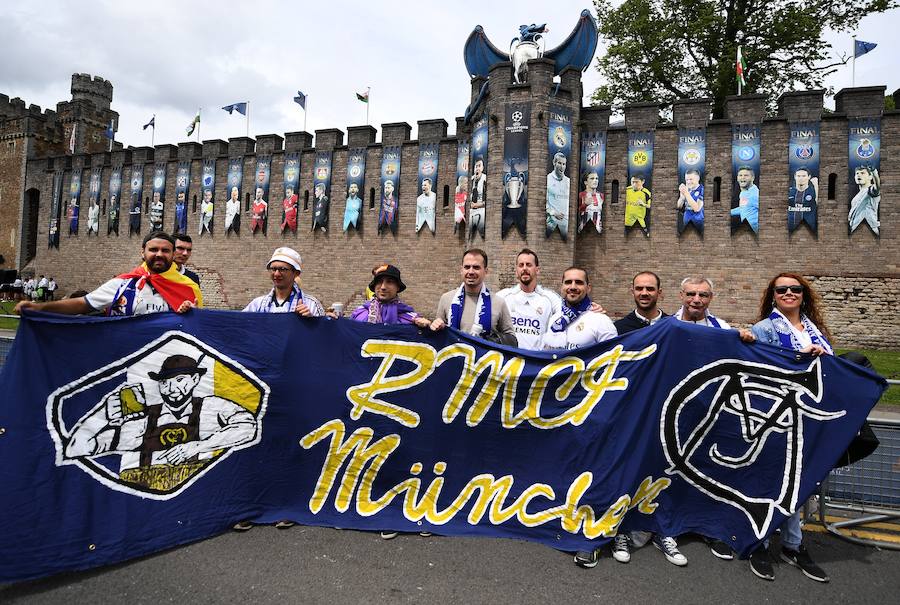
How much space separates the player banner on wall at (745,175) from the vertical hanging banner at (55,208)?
3456 centimetres

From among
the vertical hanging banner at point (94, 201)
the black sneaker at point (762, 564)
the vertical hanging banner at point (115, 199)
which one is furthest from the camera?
the vertical hanging banner at point (94, 201)

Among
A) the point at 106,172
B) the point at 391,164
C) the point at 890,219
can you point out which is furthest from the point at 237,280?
the point at 890,219

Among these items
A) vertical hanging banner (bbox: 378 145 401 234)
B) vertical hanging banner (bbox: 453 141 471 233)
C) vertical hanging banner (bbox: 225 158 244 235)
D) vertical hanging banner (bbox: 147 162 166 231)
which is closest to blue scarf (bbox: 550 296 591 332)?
vertical hanging banner (bbox: 453 141 471 233)

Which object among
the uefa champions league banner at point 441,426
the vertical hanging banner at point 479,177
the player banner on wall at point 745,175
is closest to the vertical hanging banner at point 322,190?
the vertical hanging banner at point 479,177

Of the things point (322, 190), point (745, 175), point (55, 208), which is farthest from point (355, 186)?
point (55, 208)

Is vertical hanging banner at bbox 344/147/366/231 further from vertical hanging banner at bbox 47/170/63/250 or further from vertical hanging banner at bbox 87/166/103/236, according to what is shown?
vertical hanging banner at bbox 47/170/63/250

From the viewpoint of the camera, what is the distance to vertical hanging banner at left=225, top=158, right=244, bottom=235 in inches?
955

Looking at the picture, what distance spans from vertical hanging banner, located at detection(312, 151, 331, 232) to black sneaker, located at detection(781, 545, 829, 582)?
21.3 m

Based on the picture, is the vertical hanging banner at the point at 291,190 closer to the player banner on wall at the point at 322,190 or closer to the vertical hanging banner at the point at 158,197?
the player banner on wall at the point at 322,190

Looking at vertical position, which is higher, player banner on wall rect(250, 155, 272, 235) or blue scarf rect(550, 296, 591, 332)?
player banner on wall rect(250, 155, 272, 235)

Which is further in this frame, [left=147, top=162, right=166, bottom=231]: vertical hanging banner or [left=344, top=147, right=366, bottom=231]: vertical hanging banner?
[left=147, top=162, right=166, bottom=231]: vertical hanging banner

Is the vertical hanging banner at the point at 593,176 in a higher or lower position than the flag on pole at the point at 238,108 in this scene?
lower

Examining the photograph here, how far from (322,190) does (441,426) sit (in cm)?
2062

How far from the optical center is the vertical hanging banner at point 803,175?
1592 centimetres
